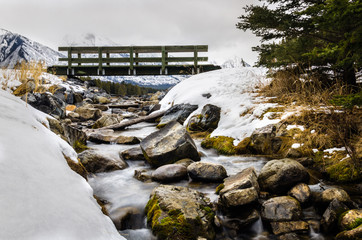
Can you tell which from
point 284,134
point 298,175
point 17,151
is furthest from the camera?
point 284,134

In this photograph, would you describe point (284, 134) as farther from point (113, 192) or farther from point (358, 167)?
point (113, 192)

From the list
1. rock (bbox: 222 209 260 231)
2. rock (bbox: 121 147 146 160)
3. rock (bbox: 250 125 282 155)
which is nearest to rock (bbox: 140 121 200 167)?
rock (bbox: 121 147 146 160)

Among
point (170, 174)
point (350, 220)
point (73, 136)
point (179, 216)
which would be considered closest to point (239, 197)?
point (179, 216)

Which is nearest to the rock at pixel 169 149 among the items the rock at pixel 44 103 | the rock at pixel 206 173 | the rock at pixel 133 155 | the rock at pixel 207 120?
the rock at pixel 133 155

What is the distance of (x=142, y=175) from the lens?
3881 millimetres

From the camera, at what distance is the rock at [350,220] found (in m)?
2.15

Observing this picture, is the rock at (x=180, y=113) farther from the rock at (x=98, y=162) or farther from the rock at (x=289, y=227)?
the rock at (x=289, y=227)

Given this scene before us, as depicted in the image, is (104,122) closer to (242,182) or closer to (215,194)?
(215,194)

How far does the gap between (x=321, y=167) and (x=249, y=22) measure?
350 cm

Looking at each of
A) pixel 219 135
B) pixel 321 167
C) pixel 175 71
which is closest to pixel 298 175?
pixel 321 167

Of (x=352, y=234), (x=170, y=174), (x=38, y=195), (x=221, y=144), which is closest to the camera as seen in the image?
(x=38, y=195)

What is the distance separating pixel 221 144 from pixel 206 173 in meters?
1.57

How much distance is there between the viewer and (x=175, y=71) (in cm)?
1602

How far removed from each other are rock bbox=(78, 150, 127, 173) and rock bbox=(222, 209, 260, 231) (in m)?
2.35
